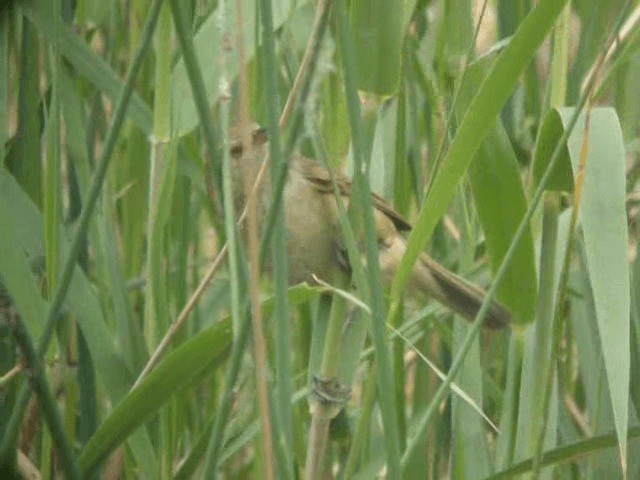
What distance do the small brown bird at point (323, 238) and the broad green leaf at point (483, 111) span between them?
42 cm

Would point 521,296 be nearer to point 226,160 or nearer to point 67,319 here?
point 226,160

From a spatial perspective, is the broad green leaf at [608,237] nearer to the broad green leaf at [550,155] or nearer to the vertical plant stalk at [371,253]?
the broad green leaf at [550,155]

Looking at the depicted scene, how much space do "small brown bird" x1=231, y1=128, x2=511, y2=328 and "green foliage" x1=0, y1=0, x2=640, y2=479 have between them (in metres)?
0.04

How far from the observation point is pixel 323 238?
158 cm

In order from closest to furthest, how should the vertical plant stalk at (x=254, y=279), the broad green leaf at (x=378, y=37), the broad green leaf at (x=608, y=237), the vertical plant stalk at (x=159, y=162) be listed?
the vertical plant stalk at (x=254, y=279)
the broad green leaf at (x=608, y=237)
the broad green leaf at (x=378, y=37)
the vertical plant stalk at (x=159, y=162)

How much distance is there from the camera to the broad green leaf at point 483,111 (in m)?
0.91

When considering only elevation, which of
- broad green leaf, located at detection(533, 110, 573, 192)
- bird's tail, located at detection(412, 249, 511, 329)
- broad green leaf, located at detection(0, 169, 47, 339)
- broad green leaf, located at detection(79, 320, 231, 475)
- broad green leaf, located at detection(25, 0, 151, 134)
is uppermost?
broad green leaf, located at detection(25, 0, 151, 134)

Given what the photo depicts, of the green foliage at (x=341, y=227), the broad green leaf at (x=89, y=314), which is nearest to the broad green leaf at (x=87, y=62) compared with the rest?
the green foliage at (x=341, y=227)

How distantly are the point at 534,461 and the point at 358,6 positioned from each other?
0.39m

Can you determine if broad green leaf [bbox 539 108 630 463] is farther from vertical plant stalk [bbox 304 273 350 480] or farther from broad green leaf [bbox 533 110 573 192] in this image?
vertical plant stalk [bbox 304 273 350 480]

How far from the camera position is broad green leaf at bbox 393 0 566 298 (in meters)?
0.91

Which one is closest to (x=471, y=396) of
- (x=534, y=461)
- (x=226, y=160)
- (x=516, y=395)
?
(x=516, y=395)

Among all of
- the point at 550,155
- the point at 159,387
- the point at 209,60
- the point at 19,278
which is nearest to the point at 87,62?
the point at 209,60

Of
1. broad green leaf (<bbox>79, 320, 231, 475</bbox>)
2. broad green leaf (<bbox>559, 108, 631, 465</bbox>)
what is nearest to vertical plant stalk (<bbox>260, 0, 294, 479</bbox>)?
broad green leaf (<bbox>79, 320, 231, 475</bbox>)
